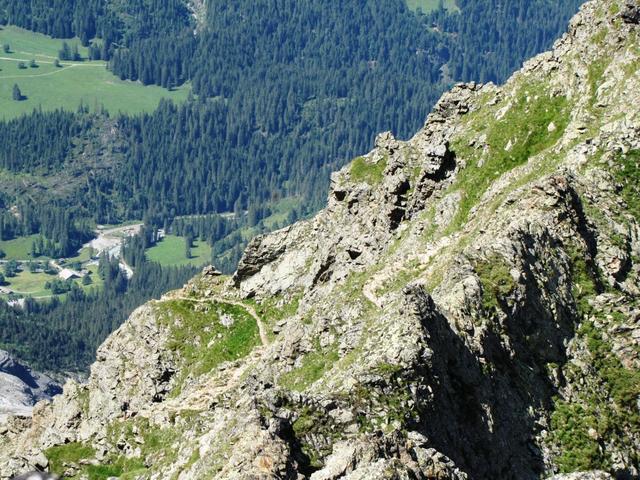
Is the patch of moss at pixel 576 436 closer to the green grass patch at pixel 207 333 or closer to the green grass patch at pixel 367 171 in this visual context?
the green grass patch at pixel 207 333

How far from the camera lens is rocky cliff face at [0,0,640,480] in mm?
50969

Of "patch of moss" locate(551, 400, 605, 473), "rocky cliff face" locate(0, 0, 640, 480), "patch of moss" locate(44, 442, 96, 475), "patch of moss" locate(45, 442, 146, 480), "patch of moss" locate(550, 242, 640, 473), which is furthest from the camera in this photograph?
"patch of moss" locate(44, 442, 96, 475)

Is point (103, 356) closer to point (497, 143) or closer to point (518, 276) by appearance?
point (497, 143)

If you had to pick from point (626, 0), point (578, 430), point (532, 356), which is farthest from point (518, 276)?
point (626, 0)

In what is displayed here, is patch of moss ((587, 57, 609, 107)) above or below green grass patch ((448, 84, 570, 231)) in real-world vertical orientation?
above

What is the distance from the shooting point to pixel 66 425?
12244 cm

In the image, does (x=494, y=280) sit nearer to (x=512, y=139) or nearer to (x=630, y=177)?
(x=630, y=177)

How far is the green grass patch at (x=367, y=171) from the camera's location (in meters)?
119

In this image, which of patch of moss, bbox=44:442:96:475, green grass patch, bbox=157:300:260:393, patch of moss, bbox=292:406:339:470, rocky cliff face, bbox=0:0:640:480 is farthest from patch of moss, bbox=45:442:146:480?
patch of moss, bbox=292:406:339:470

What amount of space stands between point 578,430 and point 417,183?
5244 cm

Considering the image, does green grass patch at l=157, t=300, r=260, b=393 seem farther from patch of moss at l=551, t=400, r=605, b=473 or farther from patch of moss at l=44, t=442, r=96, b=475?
patch of moss at l=551, t=400, r=605, b=473

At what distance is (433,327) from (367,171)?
66020 mm

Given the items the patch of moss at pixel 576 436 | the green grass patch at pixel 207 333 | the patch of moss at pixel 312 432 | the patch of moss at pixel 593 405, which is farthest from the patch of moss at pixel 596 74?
the patch of moss at pixel 312 432

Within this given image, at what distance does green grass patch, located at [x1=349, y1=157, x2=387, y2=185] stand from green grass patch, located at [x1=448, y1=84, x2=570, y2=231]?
1043cm
